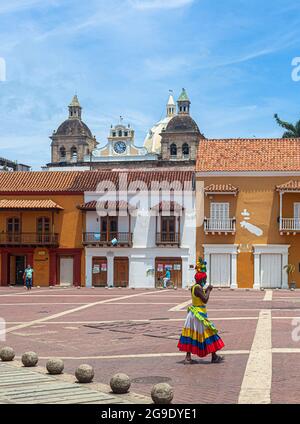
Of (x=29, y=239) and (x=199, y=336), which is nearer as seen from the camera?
(x=199, y=336)

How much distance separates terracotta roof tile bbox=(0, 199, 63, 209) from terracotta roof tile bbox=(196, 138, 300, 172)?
30.0ft

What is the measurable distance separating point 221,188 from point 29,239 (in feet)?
39.9

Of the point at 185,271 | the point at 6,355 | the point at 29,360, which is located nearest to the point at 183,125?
the point at 185,271

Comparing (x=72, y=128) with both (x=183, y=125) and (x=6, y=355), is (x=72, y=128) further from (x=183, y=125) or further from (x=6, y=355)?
(x=6, y=355)

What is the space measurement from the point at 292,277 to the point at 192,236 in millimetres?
6271

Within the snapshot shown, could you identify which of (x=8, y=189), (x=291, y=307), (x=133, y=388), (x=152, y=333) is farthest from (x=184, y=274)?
(x=133, y=388)

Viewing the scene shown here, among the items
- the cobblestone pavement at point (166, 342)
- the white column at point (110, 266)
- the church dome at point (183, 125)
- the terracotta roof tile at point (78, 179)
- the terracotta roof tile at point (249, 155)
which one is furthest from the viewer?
the church dome at point (183, 125)

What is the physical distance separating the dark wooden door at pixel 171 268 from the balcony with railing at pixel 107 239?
214cm

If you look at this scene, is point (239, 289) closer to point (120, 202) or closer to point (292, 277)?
point (292, 277)

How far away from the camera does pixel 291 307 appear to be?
84.0ft

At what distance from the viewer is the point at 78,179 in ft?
148

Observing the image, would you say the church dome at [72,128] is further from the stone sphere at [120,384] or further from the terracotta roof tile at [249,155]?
the stone sphere at [120,384]

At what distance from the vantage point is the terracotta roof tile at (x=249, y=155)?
41.8m

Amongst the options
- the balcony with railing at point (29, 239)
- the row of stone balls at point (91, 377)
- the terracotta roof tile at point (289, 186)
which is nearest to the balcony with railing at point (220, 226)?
the terracotta roof tile at point (289, 186)
